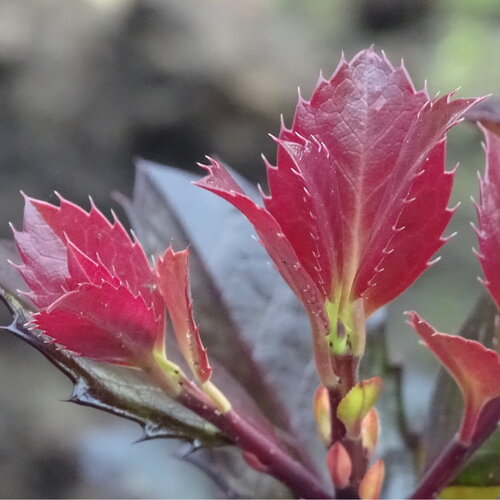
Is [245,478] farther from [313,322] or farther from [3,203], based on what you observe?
[3,203]

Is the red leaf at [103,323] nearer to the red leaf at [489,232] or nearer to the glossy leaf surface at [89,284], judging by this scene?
the glossy leaf surface at [89,284]

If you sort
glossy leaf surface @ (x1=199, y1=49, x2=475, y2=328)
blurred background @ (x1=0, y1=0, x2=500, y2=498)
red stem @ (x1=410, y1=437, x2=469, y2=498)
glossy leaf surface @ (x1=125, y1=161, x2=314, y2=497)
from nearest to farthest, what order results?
glossy leaf surface @ (x1=199, y1=49, x2=475, y2=328)
red stem @ (x1=410, y1=437, x2=469, y2=498)
glossy leaf surface @ (x1=125, y1=161, x2=314, y2=497)
blurred background @ (x1=0, y1=0, x2=500, y2=498)

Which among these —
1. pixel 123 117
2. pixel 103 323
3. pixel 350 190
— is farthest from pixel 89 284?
pixel 123 117

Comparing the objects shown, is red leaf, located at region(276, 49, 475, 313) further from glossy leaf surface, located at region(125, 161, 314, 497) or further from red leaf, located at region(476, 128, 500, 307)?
glossy leaf surface, located at region(125, 161, 314, 497)

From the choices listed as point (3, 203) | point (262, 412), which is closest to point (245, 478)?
point (262, 412)

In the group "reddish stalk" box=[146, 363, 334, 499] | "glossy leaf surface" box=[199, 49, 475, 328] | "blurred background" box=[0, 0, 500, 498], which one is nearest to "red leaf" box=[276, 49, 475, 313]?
"glossy leaf surface" box=[199, 49, 475, 328]

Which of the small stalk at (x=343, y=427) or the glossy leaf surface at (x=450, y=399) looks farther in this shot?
the glossy leaf surface at (x=450, y=399)

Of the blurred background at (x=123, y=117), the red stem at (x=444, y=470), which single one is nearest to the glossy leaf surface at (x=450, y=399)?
the red stem at (x=444, y=470)
